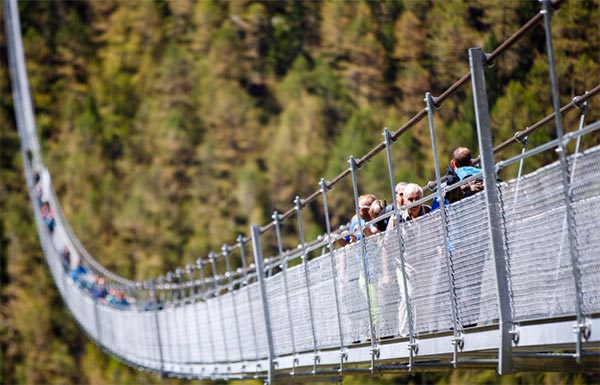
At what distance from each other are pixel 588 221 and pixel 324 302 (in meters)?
3.11

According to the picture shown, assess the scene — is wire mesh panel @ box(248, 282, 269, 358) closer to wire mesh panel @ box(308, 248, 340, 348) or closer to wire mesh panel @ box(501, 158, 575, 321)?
wire mesh panel @ box(308, 248, 340, 348)

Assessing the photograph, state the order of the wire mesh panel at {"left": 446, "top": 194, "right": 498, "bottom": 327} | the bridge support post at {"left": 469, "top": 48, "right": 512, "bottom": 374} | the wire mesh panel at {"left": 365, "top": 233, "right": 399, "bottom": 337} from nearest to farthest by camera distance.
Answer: the bridge support post at {"left": 469, "top": 48, "right": 512, "bottom": 374} → the wire mesh panel at {"left": 446, "top": 194, "right": 498, "bottom": 327} → the wire mesh panel at {"left": 365, "top": 233, "right": 399, "bottom": 337}

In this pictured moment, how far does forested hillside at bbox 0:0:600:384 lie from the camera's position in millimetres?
29531

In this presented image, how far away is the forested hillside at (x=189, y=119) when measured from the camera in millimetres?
29531

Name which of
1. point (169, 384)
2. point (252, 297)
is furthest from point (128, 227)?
point (252, 297)

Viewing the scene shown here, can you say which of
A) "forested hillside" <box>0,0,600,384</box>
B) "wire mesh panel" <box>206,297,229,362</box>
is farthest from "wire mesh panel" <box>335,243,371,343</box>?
"forested hillside" <box>0,0,600,384</box>

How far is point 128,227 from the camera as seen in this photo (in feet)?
140

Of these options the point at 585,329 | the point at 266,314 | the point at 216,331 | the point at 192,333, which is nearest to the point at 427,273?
the point at 585,329

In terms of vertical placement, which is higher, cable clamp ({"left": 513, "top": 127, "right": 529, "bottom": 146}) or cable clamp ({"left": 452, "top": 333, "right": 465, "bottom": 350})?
cable clamp ({"left": 513, "top": 127, "right": 529, "bottom": 146})

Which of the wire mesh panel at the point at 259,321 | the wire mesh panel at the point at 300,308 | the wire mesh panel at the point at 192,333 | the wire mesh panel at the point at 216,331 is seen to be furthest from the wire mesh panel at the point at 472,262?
the wire mesh panel at the point at 192,333

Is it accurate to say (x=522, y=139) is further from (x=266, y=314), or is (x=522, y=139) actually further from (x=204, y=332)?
(x=204, y=332)

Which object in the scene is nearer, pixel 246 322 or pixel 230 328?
pixel 246 322

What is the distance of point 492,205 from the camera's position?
413 centimetres

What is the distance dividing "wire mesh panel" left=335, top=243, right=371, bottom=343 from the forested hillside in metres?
14.8
